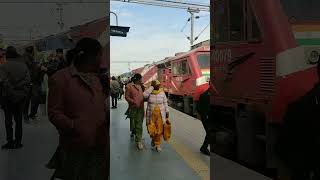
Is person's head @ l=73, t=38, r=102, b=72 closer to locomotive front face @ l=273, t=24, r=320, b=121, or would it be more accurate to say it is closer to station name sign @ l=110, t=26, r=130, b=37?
station name sign @ l=110, t=26, r=130, b=37

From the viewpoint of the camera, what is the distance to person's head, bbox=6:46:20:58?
191 inches

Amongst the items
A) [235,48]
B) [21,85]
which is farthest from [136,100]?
[21,85]

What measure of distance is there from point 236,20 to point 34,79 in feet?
10.2

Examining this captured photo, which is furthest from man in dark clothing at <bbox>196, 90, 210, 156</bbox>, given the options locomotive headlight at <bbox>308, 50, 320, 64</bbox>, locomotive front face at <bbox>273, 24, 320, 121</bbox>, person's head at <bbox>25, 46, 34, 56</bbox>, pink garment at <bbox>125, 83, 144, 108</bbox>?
person's head at <bbox>25, 46, 34, 56</bbox>

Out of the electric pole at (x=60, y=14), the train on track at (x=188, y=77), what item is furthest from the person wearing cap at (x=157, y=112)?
the train on track at (x=188, y=77)

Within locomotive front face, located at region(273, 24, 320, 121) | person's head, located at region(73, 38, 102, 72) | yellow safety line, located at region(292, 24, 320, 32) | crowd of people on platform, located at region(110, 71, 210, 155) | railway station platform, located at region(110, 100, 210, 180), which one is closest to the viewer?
person's head, located at region(73, 38, 102, 72)

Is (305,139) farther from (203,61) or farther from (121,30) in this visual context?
Result: (203,61)

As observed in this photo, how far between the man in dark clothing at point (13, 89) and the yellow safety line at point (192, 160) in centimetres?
269

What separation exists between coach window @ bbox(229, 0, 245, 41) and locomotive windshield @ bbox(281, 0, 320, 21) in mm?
740

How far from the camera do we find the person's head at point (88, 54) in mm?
4258

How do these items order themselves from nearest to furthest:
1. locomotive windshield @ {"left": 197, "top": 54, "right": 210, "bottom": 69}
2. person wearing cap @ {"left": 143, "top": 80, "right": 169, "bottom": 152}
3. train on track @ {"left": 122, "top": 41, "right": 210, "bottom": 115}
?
person wearing cap @ {"left": 143, "top": 80, "right": 169, "bottom": 152} < train on track @ {"left": 122, "top": 41, "right": 210, "bottom": 115} < locomotive windshield @ {"left": 197, "top": 54, "right": 210, "bottom": 69}

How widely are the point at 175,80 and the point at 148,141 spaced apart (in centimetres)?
1115

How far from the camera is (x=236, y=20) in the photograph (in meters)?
7.04

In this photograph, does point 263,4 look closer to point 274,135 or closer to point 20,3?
point 274,135
